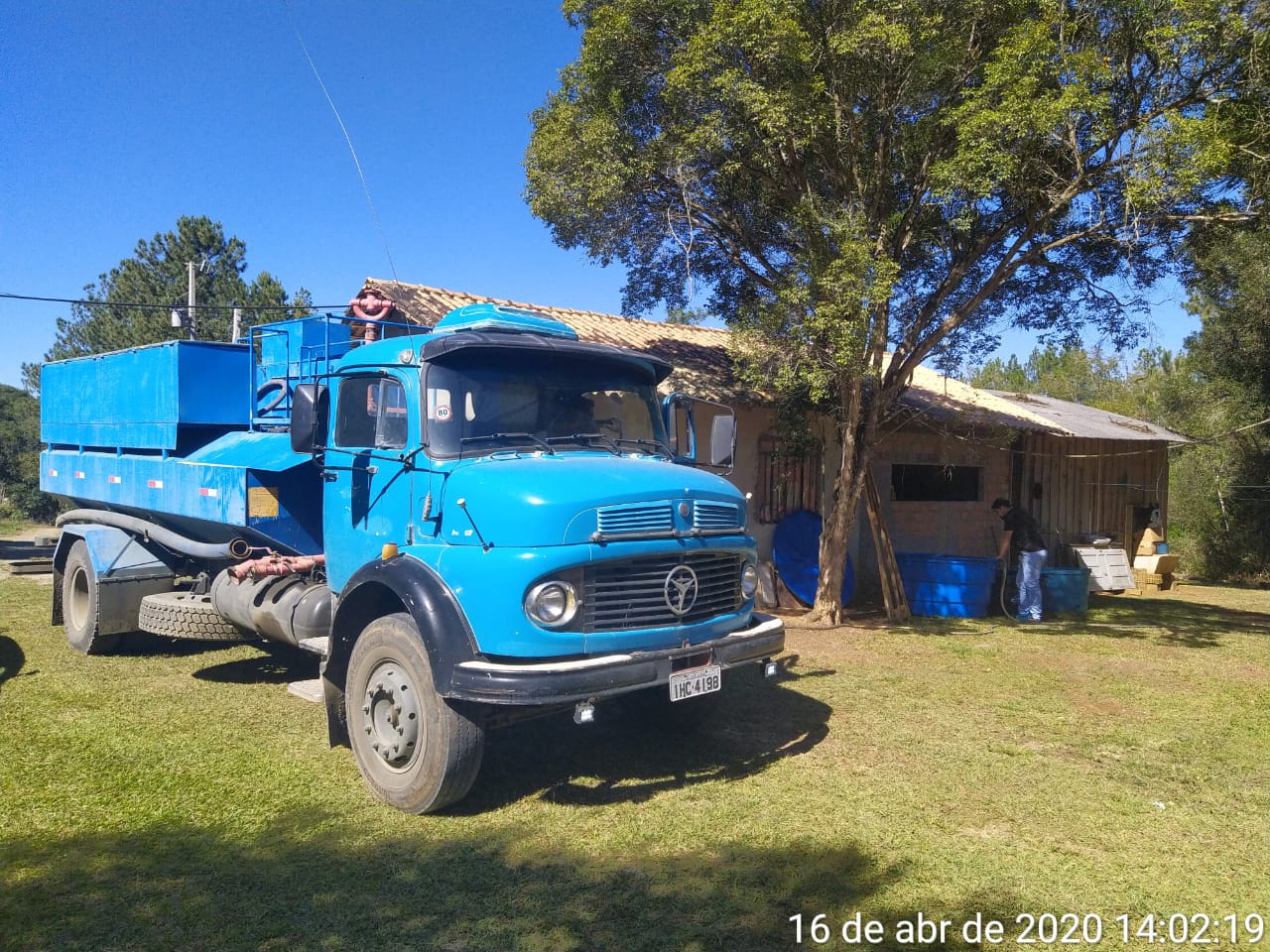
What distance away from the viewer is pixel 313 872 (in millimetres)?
4316

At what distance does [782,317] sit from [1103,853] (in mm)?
6469

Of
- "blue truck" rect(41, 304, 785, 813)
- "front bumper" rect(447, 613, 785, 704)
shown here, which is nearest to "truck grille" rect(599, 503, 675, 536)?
"blue truck" rect(41, 304, 785, 813)

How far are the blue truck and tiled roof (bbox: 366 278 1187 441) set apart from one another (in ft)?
13.8

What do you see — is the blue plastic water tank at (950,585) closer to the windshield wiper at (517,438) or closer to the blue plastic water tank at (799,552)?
the blue plastic water tank at (799,552)

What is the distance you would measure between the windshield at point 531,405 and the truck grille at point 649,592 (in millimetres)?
919

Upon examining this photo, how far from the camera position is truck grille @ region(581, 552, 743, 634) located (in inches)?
189

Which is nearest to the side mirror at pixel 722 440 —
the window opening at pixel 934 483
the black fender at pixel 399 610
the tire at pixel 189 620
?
the black fender at pixel 399 610

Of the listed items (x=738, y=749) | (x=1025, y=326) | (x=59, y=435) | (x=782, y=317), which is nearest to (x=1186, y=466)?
(x=1025, y=326)

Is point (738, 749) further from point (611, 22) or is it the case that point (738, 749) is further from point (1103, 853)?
point (611, 22)

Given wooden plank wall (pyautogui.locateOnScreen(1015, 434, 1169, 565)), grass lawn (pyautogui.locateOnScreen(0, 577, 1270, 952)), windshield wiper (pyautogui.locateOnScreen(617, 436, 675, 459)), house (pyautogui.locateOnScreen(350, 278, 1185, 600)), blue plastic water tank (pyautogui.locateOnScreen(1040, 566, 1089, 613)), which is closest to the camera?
grass lawn (pyautogui.locateOnScreen(0, 577, 1270, 952))

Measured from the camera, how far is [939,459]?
15.1 meters

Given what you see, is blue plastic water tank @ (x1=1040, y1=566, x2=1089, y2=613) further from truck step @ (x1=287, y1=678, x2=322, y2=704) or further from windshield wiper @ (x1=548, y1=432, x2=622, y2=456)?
truck step @ (x1=287, y1=678, x2=322, y2=704)

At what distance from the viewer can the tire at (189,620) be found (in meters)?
7.34

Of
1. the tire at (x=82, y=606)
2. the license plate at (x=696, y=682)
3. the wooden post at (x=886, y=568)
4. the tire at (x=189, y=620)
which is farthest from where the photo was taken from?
the wooden post at (x=886, y=568)
